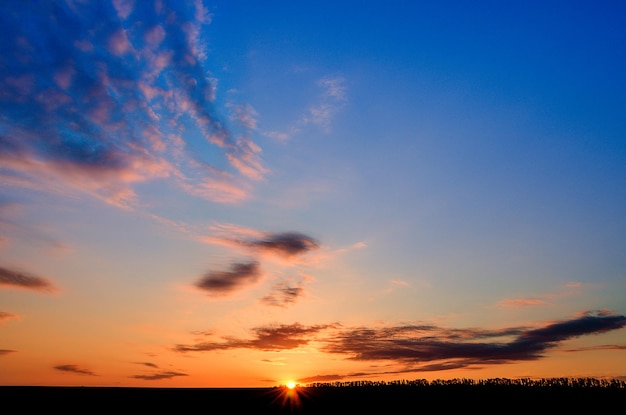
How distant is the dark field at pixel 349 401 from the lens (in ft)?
134

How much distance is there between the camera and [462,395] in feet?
158

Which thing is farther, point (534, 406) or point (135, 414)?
point (534, 406)

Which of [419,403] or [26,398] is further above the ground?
[26,398]

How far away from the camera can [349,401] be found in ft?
150

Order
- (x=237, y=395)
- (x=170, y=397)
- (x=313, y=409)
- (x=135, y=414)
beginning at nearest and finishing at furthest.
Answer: (x=135, y=414)
(x=313, y=409)
(x=170, y=397)
(x=237, y=395)

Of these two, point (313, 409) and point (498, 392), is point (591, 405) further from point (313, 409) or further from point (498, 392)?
point (313, 409)

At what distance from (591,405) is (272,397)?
2856cm

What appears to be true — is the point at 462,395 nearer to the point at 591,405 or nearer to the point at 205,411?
the point at 591,405

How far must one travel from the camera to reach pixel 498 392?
4862cm

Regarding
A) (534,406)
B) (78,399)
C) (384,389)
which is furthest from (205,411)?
(534,406)

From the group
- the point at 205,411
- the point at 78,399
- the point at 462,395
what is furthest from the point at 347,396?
the point at 78,399

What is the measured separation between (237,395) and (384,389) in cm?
1525

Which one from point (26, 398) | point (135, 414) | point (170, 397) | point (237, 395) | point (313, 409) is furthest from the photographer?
Answer: point (237, 395)

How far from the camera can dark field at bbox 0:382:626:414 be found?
4088 cm
